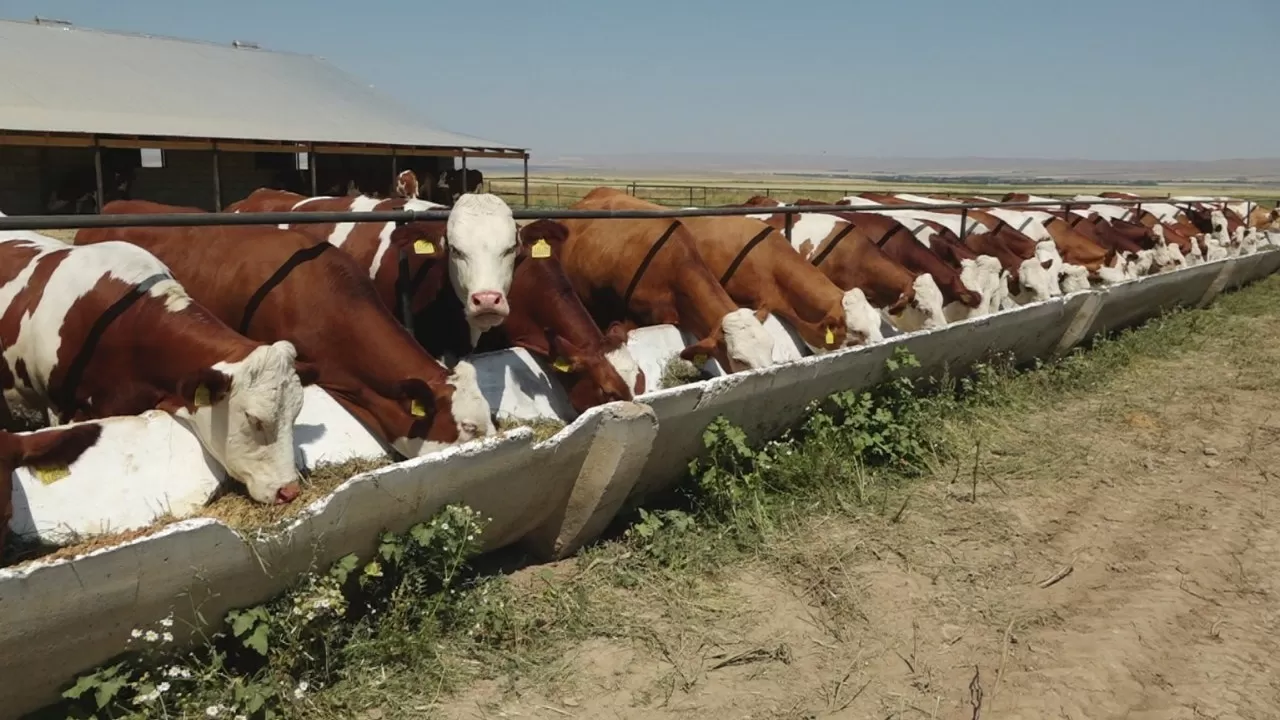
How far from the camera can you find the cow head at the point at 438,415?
4.50 metres

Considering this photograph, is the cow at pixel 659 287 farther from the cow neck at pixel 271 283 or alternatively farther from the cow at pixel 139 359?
the cow at pixel 139 359

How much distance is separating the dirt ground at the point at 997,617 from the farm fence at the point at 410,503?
72 cm

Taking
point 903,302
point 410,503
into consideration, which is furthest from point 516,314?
point 903,302

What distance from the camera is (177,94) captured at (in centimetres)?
2544

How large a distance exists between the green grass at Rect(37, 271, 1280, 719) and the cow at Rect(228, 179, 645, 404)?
67cm

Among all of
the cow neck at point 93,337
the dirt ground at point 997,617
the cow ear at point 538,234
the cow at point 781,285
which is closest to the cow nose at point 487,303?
the cow ear at point 538,234

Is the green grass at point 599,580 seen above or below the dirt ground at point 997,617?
above

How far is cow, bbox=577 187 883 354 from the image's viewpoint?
7.23 m

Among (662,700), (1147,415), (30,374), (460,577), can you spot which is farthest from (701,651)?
(1147,415)

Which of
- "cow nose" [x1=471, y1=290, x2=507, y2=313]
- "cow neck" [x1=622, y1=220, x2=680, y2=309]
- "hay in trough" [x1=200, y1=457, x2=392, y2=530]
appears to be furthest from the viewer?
"cow neck" [x1=622, y1=220, x2=680, y2=309]

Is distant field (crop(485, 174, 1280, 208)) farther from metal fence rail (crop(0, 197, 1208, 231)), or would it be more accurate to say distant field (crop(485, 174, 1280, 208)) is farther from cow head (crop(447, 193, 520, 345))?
cow head (crop(447, 193, 520, 345))

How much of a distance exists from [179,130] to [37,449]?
2001cm

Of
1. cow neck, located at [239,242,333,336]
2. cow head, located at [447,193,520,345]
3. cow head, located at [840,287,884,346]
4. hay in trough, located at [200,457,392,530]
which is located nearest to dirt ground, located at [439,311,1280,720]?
hay in trough, located at [200,457,392,530]

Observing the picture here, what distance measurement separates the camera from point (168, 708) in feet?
10.5
